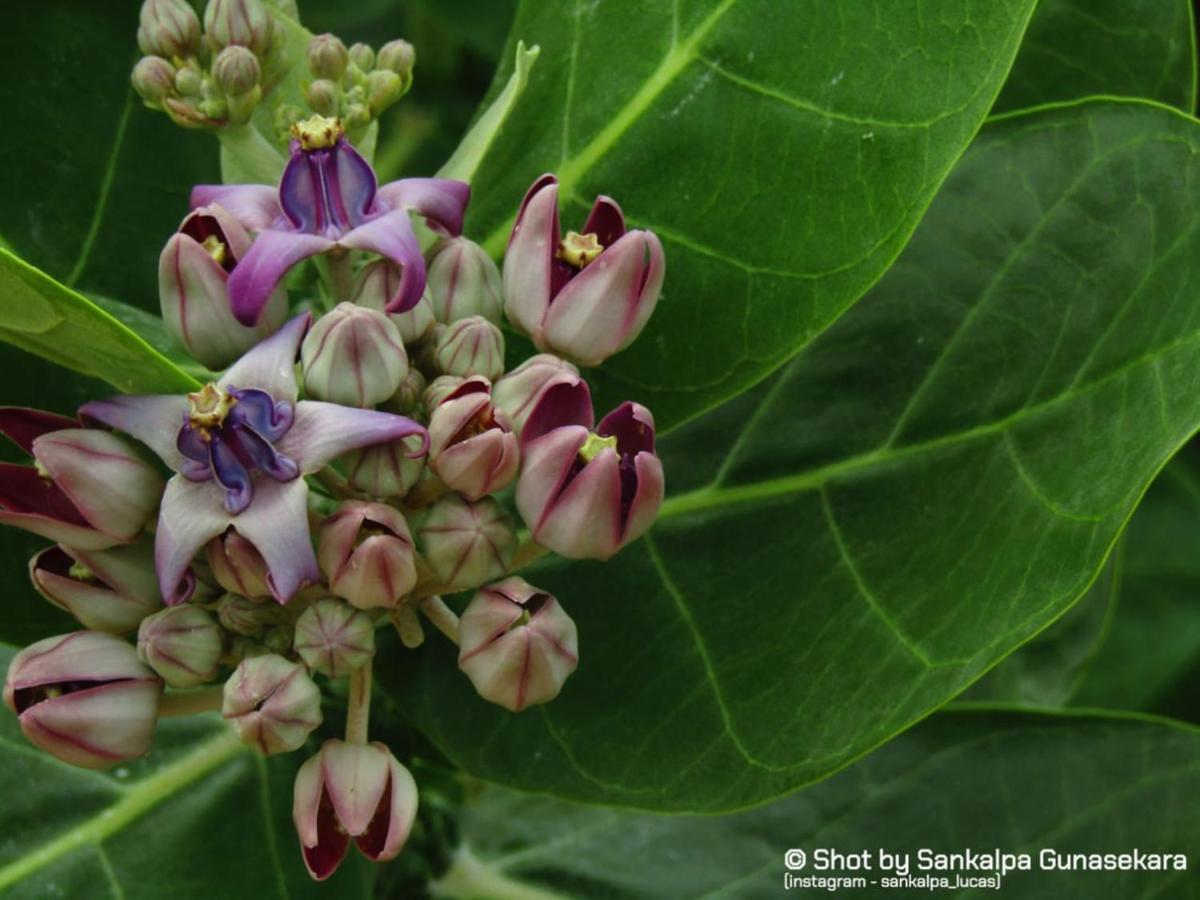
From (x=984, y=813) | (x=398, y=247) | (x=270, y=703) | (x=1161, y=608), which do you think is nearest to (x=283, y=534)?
(x=270, y=703)

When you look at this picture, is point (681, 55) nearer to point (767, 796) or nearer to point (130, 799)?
point (767, 796)

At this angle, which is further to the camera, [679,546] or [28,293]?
[679,546]

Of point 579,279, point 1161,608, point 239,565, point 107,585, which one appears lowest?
point 1161,608

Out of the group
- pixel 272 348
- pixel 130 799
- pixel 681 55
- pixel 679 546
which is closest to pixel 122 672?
pixel 272 348

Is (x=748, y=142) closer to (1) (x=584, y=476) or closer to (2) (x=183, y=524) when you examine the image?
(1) (x=584, y=476)

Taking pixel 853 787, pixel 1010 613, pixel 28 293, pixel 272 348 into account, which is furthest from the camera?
pixel 853 787

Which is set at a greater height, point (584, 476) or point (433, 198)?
point (433, 198)

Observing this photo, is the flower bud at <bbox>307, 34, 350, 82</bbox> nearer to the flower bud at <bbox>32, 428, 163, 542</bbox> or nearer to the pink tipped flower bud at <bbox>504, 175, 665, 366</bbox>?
the pink tipped flower bud at <bbox>504, 175, 665, 366</bbox>
